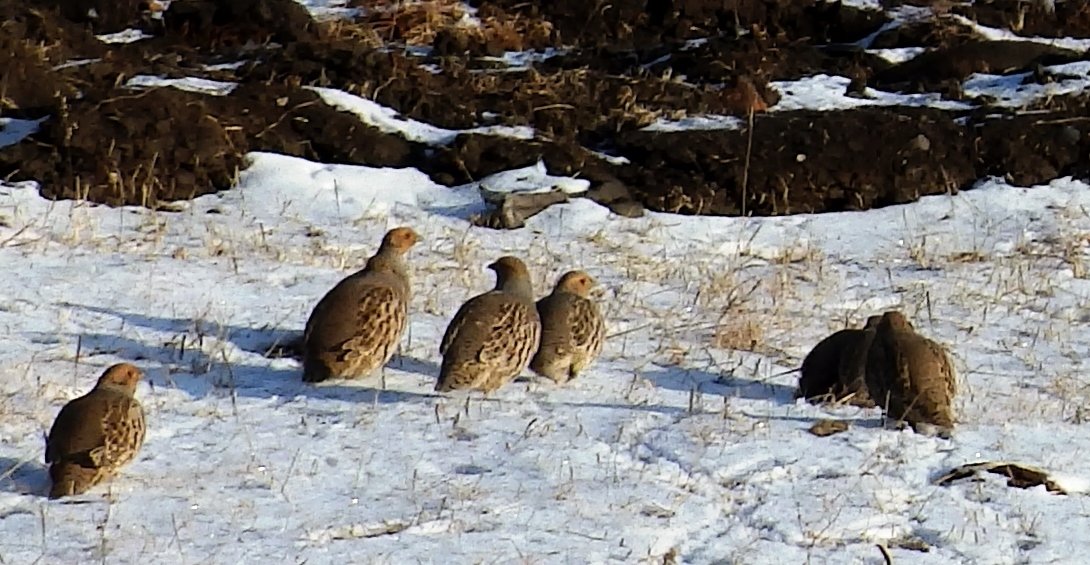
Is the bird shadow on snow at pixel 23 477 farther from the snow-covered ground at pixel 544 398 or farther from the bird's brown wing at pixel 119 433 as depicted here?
the bird's brown wing at pixel 119 433

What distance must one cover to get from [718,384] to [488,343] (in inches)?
54.5

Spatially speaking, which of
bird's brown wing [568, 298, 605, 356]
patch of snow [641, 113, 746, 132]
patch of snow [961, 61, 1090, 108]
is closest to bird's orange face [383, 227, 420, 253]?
bird's brown wing [568, 298, 605, 356]

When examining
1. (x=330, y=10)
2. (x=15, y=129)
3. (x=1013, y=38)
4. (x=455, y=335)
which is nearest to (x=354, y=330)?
(x=455, y=335)

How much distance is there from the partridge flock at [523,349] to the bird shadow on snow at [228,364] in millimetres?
149

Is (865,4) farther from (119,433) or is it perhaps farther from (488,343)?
(119,433)

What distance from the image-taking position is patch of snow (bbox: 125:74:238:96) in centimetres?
1510

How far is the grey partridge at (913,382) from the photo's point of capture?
7496 mm

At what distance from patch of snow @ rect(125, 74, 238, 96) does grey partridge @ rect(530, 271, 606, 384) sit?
715 centimetres

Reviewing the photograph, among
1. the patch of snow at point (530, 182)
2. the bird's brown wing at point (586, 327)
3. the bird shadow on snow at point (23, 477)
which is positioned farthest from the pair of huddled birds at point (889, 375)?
the patch of snow at point (530, 182)

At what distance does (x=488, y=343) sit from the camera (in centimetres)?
763

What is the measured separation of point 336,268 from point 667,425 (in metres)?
3.98

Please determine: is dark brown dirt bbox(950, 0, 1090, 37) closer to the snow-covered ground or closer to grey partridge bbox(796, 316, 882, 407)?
the snow-covered ground

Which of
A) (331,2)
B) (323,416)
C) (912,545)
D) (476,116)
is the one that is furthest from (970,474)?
(331,2)

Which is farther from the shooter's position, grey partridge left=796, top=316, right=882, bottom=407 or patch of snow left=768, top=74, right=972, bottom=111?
patch of snow left=768, top=74, right=972, bottom=111
